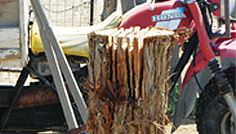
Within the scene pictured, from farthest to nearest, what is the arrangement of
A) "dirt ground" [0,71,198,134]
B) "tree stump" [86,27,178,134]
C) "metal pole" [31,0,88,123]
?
"dirt ground" [0,71,198,134] < "metal pole" [31,0,88,123] < "tree stump" [86,27,178,134]

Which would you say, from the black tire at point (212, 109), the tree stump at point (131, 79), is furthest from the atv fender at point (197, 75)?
the tree stump at point (131, 79)

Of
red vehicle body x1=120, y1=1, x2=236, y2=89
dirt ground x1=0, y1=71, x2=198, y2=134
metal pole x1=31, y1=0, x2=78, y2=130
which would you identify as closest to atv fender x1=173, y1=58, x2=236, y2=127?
red vehicle body x1=120, y1=1, x2=236, y2=89

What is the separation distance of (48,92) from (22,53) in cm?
62

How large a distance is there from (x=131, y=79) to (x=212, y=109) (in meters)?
2.28

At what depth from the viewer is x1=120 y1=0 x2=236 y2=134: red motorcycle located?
4.34 meters

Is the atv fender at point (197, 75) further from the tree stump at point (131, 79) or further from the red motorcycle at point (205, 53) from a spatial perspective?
the tree stump at point (131, 79)

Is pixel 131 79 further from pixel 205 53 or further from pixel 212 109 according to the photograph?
pixel 212 109

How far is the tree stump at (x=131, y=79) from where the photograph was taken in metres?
2.41

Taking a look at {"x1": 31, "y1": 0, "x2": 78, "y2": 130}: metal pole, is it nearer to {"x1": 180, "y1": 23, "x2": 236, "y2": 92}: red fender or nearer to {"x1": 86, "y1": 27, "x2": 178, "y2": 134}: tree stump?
{"x1": 180, "y1": 23, "x2": 236, "y2": 92}: red fender

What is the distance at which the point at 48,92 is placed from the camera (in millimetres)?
5129

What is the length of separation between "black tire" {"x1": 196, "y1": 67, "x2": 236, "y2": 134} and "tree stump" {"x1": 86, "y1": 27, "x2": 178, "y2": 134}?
2.05 meters

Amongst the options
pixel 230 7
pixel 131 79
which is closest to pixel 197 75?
pixel 230 7

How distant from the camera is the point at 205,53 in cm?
439

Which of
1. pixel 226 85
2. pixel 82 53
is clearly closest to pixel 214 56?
pixel 226 85
